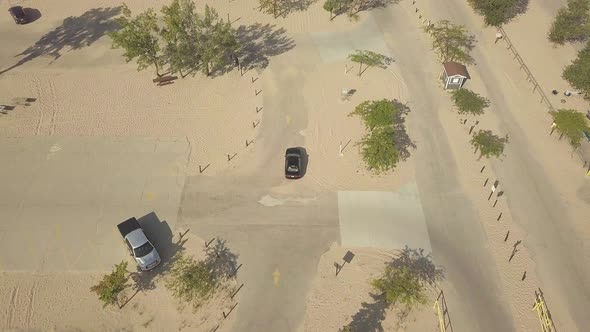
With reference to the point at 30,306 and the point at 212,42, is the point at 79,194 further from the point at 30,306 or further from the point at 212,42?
the point at 212,42

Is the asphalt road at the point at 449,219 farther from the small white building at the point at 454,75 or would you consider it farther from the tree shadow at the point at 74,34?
the tree shadow at the point at 74,34

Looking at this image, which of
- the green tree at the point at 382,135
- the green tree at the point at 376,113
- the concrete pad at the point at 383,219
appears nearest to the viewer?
the concrete pad at the point at 383,219

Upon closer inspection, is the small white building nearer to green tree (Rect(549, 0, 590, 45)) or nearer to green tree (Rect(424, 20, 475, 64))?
green tree (Rect(424, 20, 475, 64))

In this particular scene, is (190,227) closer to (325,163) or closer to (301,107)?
(325,163)

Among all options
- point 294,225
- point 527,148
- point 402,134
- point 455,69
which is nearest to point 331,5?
point 455,69

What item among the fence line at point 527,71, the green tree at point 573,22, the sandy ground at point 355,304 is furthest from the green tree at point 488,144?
the green tree at point 573,22

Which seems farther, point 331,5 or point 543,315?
point 331,5

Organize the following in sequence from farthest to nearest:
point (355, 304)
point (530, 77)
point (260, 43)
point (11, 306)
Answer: point (260, 43), point (530, 77), point (355, 304), point (11, 306)
